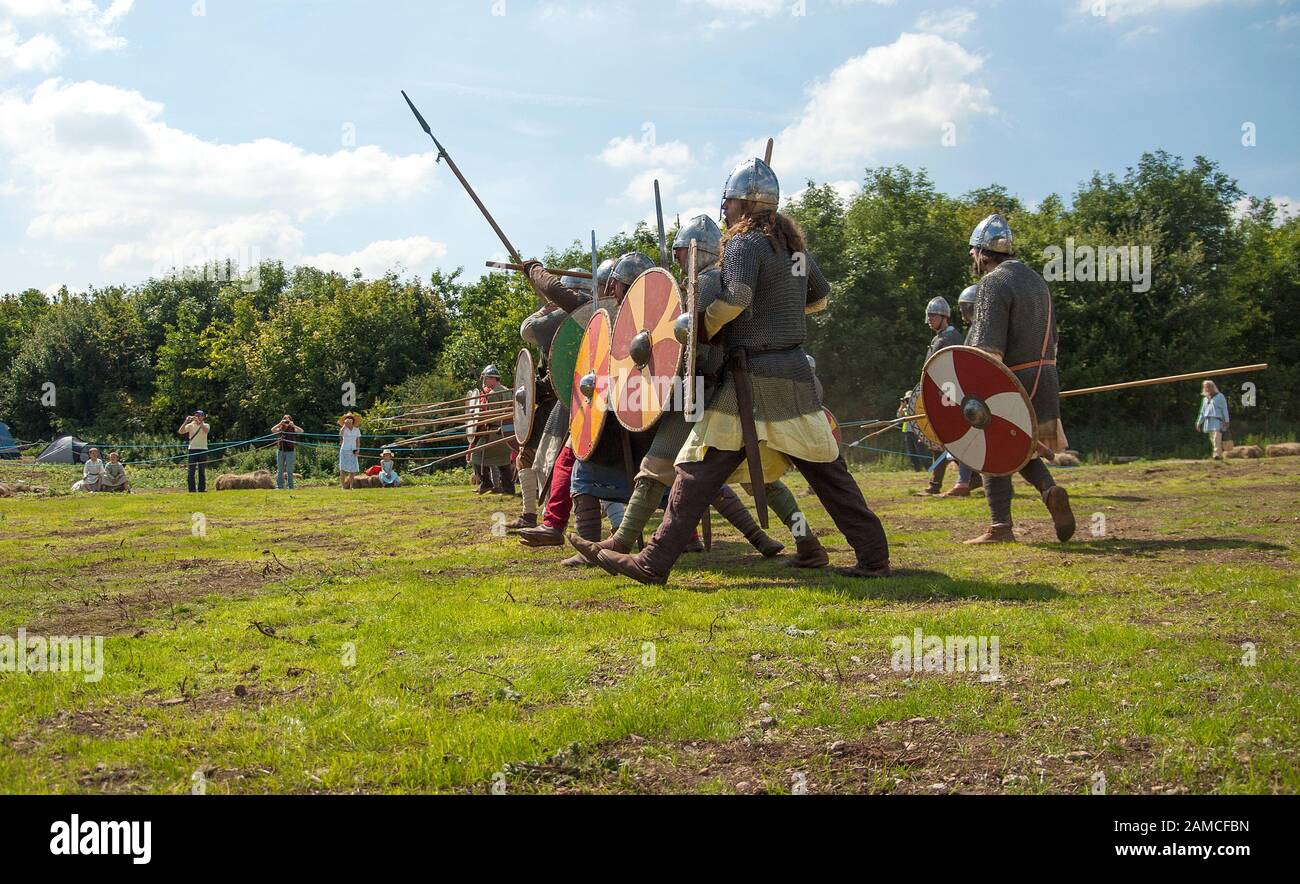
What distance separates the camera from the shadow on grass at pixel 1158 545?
6434 mm

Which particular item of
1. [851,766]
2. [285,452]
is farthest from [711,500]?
[285,452]

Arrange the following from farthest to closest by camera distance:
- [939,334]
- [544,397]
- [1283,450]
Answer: [1283,450], [939,334], [544,397]

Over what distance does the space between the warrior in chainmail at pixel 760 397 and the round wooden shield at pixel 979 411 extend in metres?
1.49

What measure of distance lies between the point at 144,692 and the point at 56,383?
42.6 meters

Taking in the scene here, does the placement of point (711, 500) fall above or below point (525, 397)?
below

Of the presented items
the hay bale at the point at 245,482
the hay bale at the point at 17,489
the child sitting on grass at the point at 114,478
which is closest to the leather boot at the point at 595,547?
the hay bale at the point at 245,482

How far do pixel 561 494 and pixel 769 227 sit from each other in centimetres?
247

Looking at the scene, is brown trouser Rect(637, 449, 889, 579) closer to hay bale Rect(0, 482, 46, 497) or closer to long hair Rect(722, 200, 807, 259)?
long hair Rect(722, 200, 807, 259)

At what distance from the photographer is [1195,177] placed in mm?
30094

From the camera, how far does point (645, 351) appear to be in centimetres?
593

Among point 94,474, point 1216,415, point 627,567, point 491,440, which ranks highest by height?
point 1216,415

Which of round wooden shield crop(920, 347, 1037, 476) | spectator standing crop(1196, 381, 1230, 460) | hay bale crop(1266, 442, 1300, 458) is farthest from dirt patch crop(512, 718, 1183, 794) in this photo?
hay bale crop(1266, 442, 1300, 458)

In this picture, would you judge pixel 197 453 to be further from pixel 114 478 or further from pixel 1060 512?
pixel 1060 512
